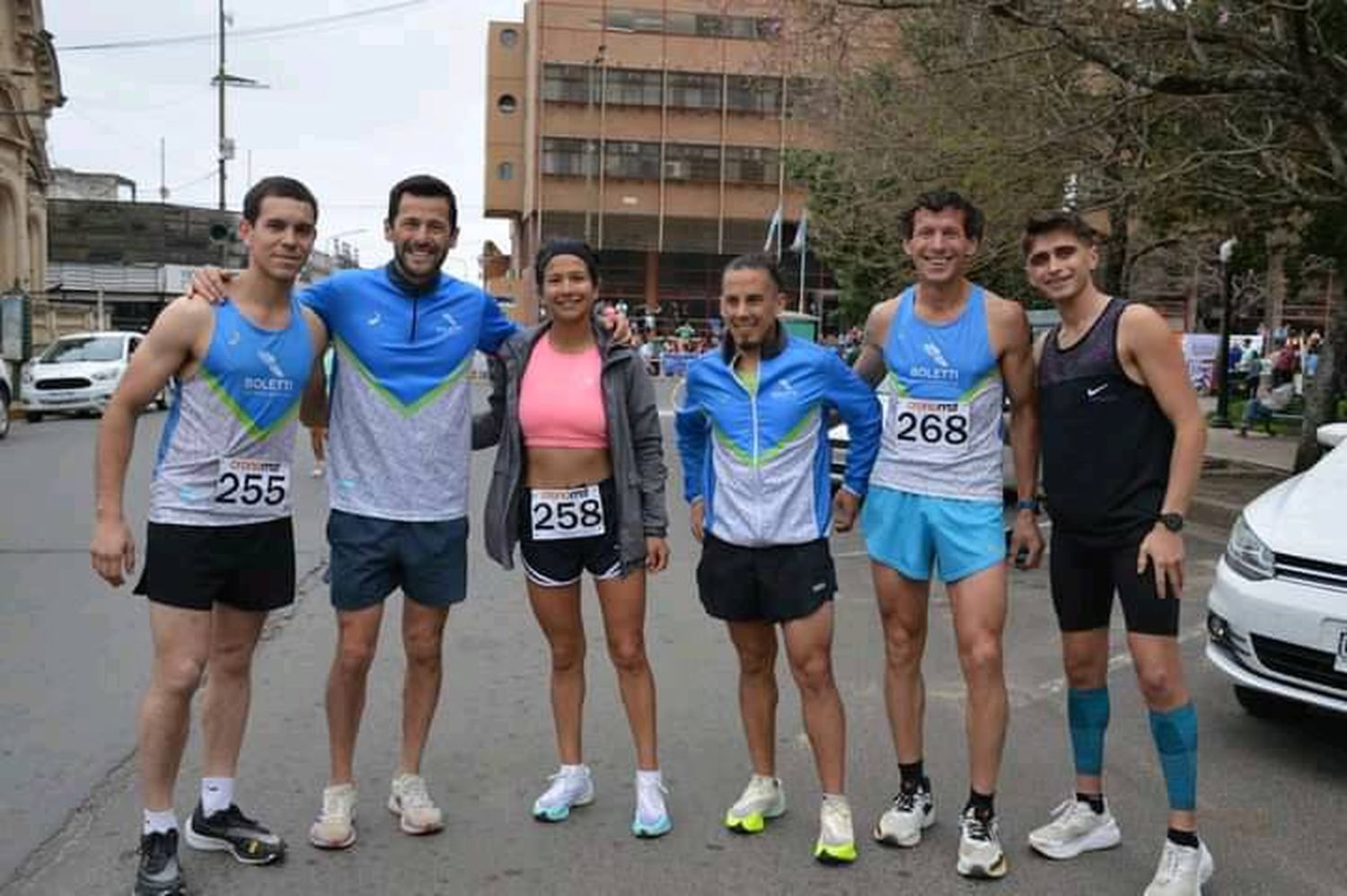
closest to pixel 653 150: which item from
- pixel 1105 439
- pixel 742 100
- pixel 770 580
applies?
pixel 742 100

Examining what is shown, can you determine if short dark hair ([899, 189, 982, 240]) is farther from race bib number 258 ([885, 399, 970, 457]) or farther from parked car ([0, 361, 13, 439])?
parked car ([0, 361, 13, 439])

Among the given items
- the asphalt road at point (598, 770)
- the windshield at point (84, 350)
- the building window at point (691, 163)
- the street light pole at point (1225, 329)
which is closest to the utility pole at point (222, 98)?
the windshield at point (84, 350)

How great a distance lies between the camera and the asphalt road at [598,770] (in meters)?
3.79

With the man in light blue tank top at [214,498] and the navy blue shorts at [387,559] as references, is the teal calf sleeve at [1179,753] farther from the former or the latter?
the man in light blue tank top at [214,498]

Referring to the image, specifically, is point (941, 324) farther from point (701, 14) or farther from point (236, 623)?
point (701, 14)

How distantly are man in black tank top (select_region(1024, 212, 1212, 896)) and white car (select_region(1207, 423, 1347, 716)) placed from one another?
1.09m

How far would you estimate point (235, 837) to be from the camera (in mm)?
3877

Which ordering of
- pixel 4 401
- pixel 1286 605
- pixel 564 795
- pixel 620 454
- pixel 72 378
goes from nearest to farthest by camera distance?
pixel 620 454 → pixel 564 795 → pixel 1286 605 → pixel 4 401 → pixel 72 378

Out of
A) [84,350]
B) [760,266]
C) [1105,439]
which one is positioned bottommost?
[84,350]

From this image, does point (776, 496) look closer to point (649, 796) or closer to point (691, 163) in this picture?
point (649, 796)

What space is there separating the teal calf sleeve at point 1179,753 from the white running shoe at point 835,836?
981 mm

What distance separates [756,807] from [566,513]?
1.19m

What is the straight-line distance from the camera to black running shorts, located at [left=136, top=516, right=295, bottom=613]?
366 cm

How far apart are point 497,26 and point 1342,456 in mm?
67021
